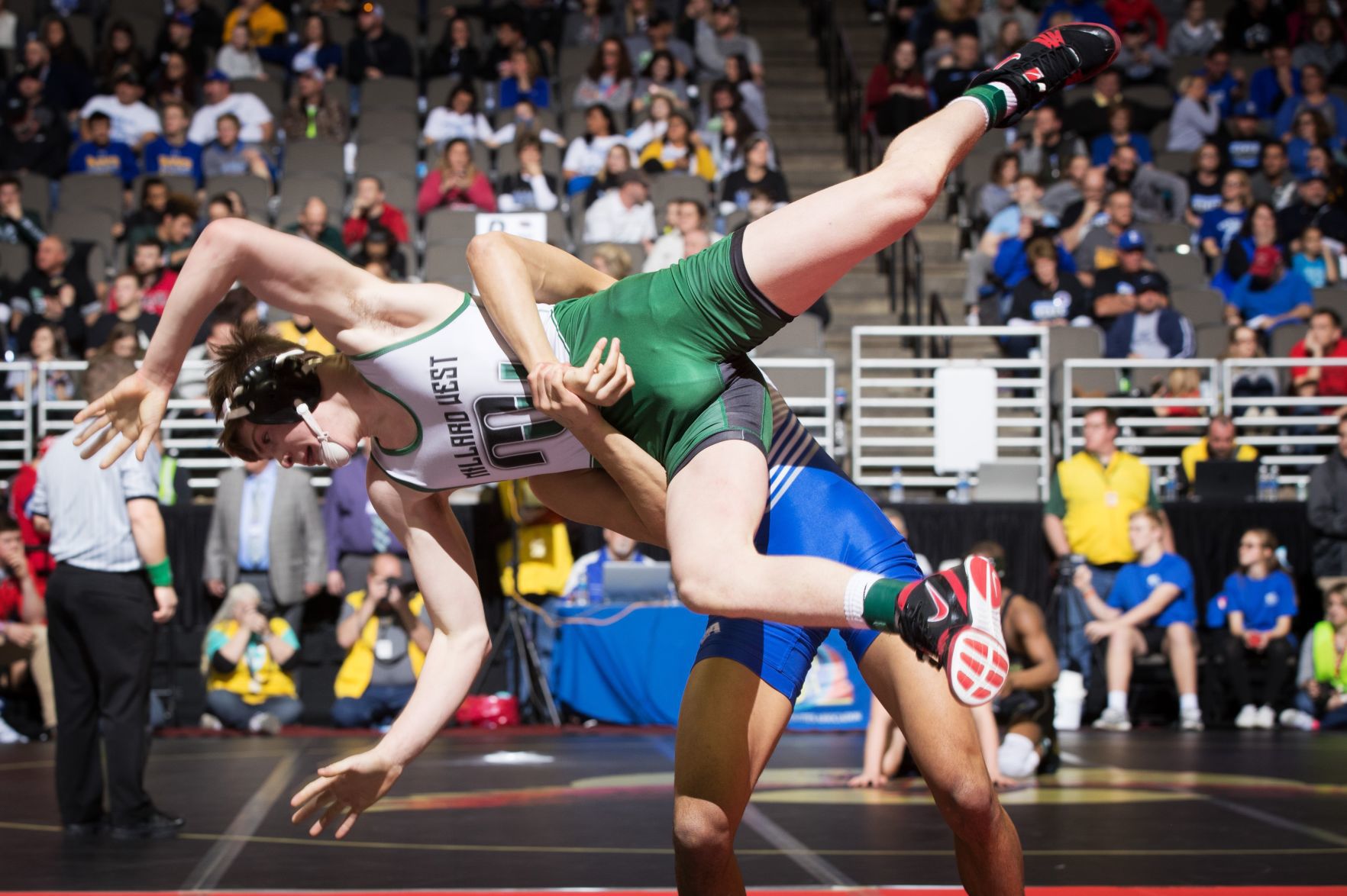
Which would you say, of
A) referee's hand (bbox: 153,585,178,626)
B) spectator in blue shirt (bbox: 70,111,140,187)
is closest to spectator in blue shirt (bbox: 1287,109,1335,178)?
spectator in blue shirt (bbox: 70,111,140,187)

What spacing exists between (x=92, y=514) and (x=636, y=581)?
367 cm

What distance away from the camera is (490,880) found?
4.50 meters

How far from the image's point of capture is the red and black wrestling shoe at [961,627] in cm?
265

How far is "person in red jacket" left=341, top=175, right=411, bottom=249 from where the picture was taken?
1044cm

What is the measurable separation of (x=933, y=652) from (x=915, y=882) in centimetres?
195

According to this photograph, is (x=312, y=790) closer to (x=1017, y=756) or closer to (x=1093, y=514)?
(x=1017, y=756)

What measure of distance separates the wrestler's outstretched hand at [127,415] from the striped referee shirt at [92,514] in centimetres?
251

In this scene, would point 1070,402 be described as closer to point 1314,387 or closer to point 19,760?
point 1314,387

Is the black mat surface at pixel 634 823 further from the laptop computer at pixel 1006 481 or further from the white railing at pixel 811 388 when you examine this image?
the white railing at pixel 811 388

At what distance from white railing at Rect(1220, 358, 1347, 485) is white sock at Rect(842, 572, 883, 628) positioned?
A: 7.46 metres

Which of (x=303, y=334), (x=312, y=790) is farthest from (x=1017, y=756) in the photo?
(x=303, y=334)

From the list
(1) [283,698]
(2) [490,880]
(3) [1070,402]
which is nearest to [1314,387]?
(3) [1070,402]

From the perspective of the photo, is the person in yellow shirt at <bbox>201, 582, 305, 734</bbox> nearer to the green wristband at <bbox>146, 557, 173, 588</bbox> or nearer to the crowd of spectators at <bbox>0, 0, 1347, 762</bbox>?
the crowd of spectators at <bbox>0, 0, 1347, 762</bbox>

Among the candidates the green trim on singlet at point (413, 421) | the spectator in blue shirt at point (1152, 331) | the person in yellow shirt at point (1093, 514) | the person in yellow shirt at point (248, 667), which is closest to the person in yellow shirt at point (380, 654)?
the person in yellow shirt at point (248, 667)
